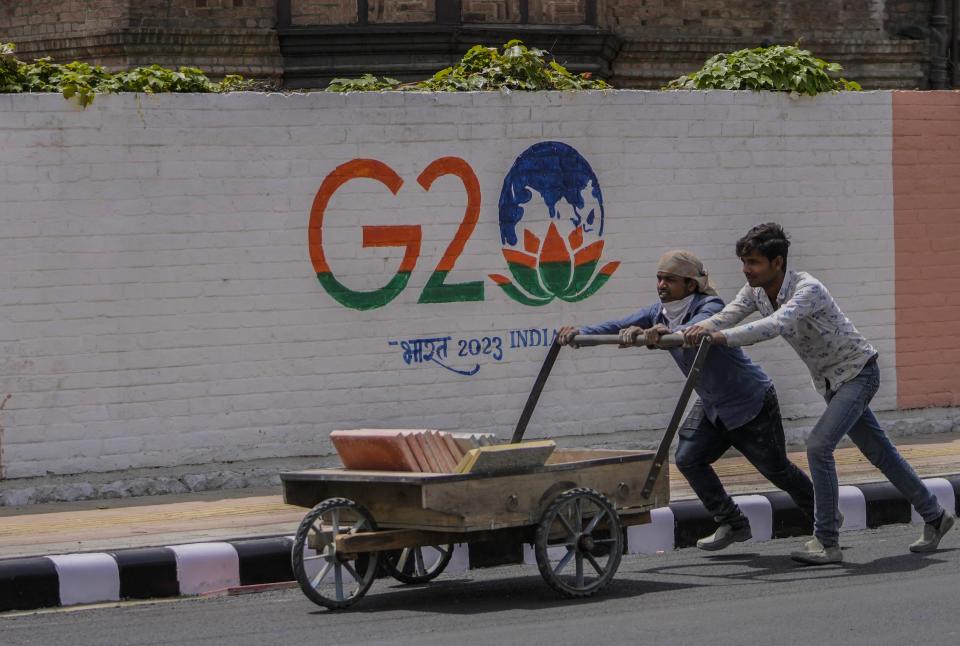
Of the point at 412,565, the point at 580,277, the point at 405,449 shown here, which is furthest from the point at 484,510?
the point at 580,277

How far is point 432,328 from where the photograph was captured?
34.0 ft

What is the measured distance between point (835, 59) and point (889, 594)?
12458 mm

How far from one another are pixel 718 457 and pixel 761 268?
43.0 inches

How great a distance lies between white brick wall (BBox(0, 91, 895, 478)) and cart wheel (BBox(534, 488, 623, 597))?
11.6 ft

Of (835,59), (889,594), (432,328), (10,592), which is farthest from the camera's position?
(835,59)

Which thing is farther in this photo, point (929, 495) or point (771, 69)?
point (771, 69)

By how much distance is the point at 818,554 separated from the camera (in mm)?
7453

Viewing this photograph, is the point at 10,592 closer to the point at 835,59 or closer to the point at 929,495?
the point at 929,495

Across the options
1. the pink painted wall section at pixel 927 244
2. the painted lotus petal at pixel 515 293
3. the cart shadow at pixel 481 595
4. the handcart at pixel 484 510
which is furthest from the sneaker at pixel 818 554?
the pink painted wall section at pixel 927 244

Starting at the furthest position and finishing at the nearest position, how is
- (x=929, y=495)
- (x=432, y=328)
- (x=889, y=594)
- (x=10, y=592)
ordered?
(x=432, y=328) → (x=929, y=495) → (x=10, y=592) → (x=889, y=594)

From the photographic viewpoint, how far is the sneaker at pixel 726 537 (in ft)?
25.9

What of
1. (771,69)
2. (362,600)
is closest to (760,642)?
(362,600)

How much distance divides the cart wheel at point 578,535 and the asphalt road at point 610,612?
95 millimetres

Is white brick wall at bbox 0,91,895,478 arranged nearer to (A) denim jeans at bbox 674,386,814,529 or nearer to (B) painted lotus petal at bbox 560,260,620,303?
(B) painted lotus petal at bbox 560,260,620,303
